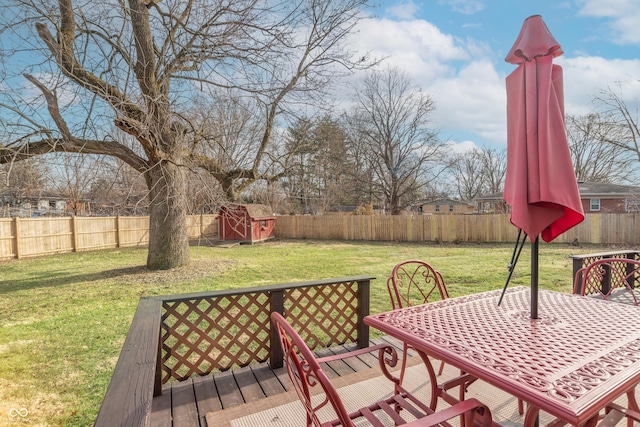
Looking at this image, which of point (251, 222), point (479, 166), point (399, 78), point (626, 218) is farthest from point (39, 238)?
point (479, 166)

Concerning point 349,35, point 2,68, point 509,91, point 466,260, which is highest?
point 349,35

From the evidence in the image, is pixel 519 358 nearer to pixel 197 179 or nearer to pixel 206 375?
pixel 206 375

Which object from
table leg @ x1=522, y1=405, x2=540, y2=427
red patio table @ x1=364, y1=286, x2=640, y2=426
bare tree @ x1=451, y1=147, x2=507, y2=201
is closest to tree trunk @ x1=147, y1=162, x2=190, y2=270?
red patio table @ x1=364, y1=286, x2=640, y2=426

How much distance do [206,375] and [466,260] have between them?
9.29m

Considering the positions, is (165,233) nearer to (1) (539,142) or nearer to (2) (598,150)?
(1) (539,142)

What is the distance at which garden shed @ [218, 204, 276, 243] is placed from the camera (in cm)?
1631

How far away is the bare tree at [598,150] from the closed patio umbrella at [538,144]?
20.7 metres

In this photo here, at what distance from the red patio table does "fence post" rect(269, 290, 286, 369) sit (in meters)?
1.14

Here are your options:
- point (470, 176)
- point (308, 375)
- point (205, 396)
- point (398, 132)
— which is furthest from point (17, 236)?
point (470, 176)

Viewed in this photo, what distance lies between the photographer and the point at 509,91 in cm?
192

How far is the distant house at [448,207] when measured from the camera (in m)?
32.8

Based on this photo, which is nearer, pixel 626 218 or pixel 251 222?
pixel 626 218

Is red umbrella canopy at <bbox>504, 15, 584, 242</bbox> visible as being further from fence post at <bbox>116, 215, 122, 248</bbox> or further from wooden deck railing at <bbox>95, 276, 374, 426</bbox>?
fence post at <bbox>116, 215, 122, 248</bbox>

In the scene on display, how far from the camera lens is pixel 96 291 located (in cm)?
688
